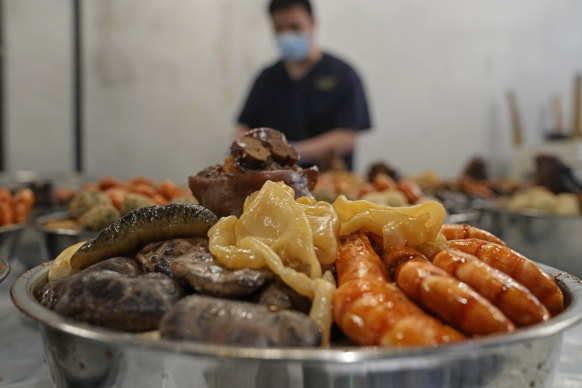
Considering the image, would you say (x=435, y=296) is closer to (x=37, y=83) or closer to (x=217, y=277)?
(x=217, y=277)

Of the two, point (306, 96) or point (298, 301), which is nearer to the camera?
point (298, 301)

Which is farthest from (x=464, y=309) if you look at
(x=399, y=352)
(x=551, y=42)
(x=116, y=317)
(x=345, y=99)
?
(x=551, y=42)

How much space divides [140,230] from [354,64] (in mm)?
5712

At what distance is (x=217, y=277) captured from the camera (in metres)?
0.88

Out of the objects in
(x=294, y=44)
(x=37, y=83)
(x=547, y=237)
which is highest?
(x=294, y=44)

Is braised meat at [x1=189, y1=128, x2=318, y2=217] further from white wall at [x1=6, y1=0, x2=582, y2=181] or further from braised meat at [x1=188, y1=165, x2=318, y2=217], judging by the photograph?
white wall at [x1=6, y1=0, x2=582, y2=181]

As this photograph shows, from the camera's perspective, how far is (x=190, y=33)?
5.86 metres

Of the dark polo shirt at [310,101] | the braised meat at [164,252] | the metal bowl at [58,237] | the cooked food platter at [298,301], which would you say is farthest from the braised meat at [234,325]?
the dark polo shirt at [310,101]

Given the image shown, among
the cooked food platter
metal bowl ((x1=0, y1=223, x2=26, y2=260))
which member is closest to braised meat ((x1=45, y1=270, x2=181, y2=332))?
the cooked food platter

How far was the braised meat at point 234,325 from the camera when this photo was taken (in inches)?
29.2

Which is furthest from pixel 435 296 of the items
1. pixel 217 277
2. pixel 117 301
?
pixel 117 301

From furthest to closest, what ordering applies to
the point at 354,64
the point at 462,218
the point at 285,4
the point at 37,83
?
1. the point at 354,64
2. the point at 37,83
3. the point at 285,4
4. the point at 462,218

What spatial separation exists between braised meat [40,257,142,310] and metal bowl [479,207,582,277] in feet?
5.92

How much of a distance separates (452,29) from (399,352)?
681cm
